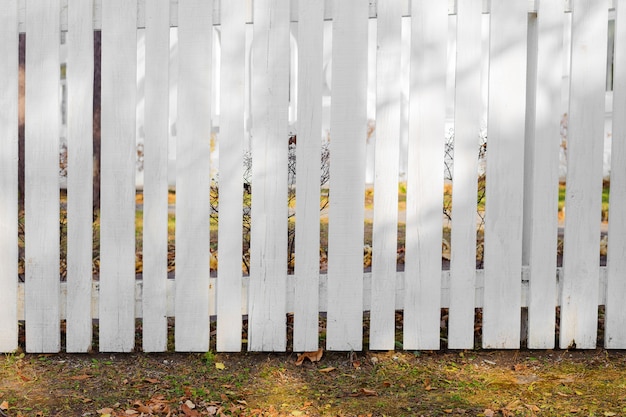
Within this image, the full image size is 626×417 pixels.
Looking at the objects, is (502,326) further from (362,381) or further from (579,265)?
(362,381)

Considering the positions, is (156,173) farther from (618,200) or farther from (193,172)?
(618,200)

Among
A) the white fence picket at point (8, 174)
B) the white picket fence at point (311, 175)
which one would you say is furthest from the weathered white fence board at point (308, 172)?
the white fence picket at point (8, 174)

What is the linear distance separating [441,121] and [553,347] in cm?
113

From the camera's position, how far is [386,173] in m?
3.52

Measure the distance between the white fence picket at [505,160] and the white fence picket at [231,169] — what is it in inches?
42.2

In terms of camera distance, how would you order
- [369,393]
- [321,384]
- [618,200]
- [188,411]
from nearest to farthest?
1. [188,411]
2. [369,393]
3. [321,384]
4. [618,200]

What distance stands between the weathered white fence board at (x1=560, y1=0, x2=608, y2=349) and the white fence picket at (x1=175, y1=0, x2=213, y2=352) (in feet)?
5.16

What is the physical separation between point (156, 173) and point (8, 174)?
65 cm

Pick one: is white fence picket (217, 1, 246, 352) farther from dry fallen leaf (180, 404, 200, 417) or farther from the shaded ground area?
dry fallen leaf (180, 404, 200, 417)

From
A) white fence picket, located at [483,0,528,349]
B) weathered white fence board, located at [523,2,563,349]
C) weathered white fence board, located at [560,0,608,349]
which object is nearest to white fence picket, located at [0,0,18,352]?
white fence picket, located at [483,0,528,349]

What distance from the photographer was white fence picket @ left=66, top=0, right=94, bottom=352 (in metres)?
3.49

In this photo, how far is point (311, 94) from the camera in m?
3.48

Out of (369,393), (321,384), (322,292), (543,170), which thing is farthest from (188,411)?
(543,170)

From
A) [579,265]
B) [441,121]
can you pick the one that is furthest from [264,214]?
[579,265]
